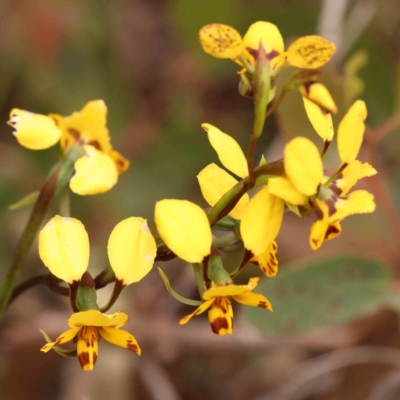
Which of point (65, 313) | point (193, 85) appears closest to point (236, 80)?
point (193, 85)

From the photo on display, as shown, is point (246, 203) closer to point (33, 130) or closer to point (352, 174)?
point (352, 174)

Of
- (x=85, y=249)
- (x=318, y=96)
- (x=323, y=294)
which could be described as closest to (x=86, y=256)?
(x=85, y=249)

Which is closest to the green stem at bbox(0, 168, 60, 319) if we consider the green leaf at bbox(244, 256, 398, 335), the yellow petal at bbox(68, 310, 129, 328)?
the yellow petal at bbox(68, 310, 129, 328)

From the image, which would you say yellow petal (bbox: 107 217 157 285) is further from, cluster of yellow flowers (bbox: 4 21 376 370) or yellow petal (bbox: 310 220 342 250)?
yellow petal (bbox: 310 220 342 250)

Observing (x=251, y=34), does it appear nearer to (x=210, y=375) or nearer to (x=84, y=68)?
(x=210, y=375)

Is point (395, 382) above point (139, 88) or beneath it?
beneath

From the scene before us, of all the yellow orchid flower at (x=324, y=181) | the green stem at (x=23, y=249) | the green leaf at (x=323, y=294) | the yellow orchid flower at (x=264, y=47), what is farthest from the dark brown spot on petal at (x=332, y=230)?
the green leaf at (x=323, y=294)
